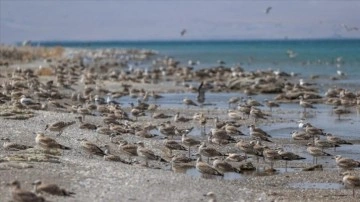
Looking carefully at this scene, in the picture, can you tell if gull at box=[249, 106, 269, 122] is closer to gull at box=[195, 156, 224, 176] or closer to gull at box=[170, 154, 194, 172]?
gull at box=[170, 154, 194, 172]

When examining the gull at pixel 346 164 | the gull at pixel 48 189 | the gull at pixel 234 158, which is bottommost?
the gull at pixel 234 158

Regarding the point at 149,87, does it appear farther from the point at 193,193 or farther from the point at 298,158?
the point at 193,193

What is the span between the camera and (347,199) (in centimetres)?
1695

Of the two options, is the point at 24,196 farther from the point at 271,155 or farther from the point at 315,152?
the point at 315,152

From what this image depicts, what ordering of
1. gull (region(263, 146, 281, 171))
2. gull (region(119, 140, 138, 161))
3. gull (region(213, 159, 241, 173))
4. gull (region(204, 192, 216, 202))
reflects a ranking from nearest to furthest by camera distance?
gull (region(204, 192, 216, 202)) → gull (region(213, 159, 241, 173)) → gull (region(119, 140, 138, 161)) → gull (region(263, 146, 281, 171))

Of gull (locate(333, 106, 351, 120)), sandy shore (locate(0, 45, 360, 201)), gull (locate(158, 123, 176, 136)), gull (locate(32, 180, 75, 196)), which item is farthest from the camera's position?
gull (locate(333, 106, 351, 120))

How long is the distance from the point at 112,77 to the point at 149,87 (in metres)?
5.34

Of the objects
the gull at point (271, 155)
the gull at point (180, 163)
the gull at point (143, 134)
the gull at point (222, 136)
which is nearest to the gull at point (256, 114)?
the gull at point (222, 136)

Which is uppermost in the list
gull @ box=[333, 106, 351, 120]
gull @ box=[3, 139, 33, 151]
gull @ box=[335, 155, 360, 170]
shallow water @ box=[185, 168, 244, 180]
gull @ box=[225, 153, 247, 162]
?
gull @ box=[3, 139, 33, 151]

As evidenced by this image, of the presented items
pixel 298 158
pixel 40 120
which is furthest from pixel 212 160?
pixel 40 120

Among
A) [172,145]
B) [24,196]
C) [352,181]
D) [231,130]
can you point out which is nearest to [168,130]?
[231,130]

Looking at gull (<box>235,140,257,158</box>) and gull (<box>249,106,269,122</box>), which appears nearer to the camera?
gull (<box>235,140,257,158</box>)

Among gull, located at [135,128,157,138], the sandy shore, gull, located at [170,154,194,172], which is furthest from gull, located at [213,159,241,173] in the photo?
gull, located at [135,128,157,138]

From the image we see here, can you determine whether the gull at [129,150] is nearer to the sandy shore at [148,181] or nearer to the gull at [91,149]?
the sandy shore at [148,181]
